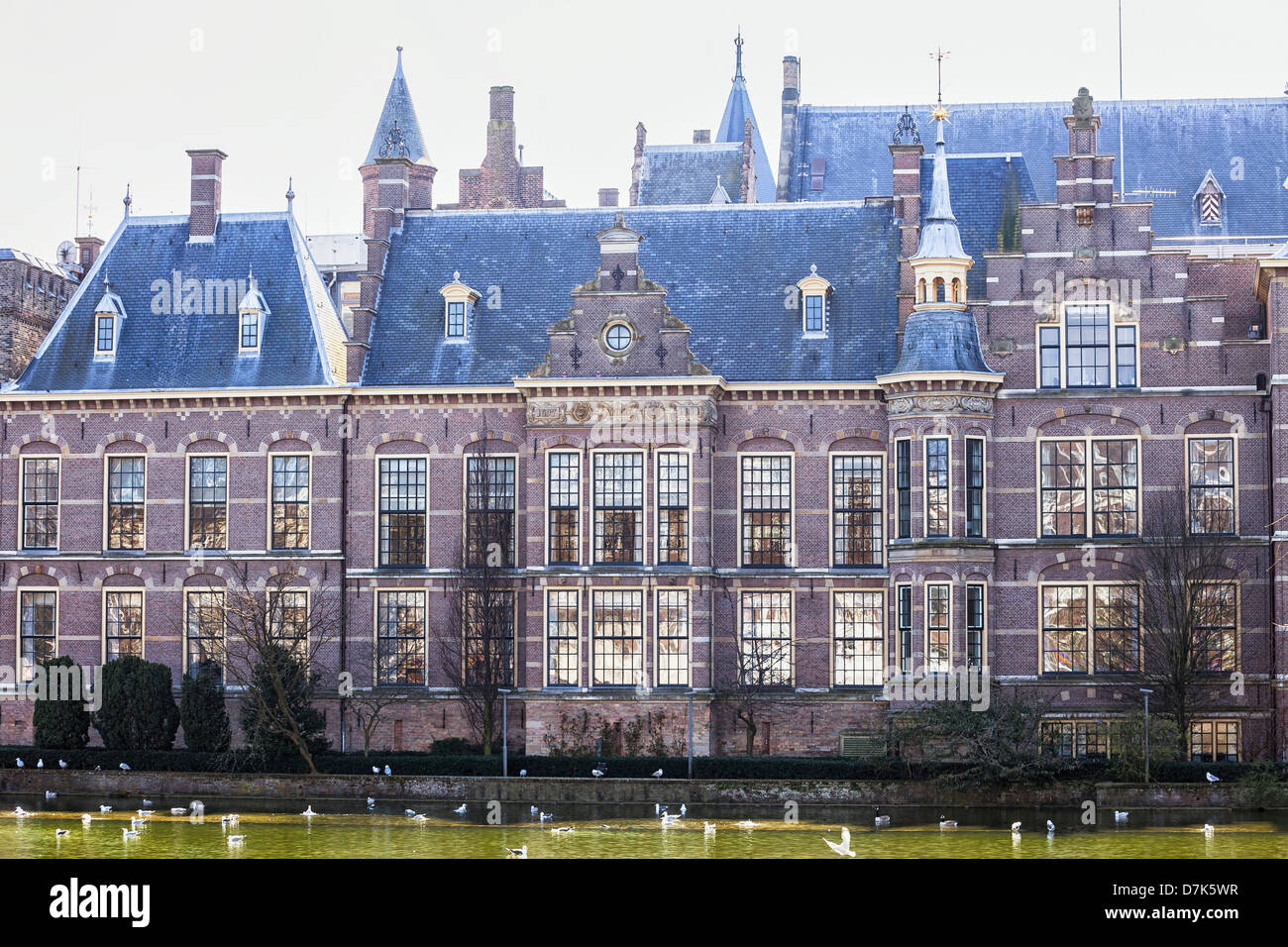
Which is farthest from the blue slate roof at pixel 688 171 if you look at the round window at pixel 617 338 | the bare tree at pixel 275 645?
the bare tree at pixel 275 645

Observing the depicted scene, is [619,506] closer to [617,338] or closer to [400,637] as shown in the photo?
[617,338]

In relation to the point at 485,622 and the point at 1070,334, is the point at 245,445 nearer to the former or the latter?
the point at 485,622

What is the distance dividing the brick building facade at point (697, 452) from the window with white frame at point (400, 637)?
94mm

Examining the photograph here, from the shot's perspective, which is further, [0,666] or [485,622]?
[0,666]

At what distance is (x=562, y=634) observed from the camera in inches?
1978

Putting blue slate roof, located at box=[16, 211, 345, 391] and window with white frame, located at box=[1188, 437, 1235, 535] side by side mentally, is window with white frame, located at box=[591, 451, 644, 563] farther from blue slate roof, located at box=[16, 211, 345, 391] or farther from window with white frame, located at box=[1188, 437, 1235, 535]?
window with white frame, located at box=[1188, 437, 1235, 535]

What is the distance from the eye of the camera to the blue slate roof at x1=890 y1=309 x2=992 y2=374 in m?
49.0

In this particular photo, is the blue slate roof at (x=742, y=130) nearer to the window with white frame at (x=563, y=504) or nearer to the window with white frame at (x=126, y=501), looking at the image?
the window with white frame at (x=563, y=504)

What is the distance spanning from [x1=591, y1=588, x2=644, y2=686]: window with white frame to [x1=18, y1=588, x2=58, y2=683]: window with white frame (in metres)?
17.1

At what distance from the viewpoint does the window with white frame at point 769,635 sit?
166 ft

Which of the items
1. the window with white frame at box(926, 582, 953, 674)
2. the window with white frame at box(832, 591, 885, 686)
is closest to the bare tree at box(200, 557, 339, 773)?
the window with white frame at box(832, 591, 885, 686)

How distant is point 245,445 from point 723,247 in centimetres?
1612
